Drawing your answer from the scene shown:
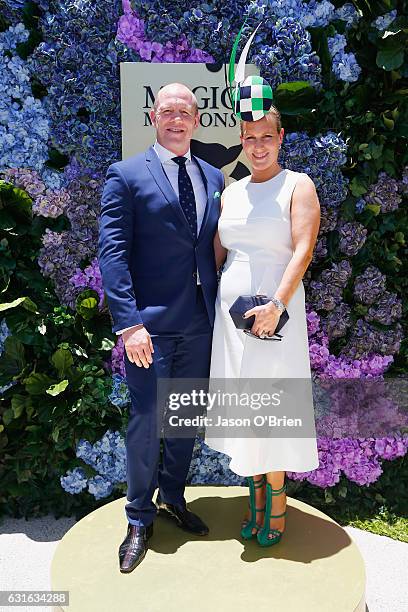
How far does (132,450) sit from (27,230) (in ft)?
5.55

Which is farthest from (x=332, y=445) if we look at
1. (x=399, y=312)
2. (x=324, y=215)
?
(x=324, y=215)

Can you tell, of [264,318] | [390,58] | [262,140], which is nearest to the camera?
[264,318]

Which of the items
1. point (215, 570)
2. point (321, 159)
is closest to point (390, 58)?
point (321, 159)

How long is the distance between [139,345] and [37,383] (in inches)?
52.1

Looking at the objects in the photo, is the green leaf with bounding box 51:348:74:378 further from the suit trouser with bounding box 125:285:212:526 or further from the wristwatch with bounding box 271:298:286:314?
the wristwatch with bounding box 271:298:286:314

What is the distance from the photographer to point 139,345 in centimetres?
273

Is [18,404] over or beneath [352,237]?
beneath

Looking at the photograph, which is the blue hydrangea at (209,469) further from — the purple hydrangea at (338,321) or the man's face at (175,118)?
the man's face at (175,118)

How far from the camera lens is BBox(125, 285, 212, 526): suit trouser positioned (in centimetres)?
288

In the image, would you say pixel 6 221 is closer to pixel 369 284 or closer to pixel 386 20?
pixel 369 284

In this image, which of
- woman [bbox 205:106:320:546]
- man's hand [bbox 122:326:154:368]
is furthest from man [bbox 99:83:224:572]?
woman [bbox 205:106:320:546]

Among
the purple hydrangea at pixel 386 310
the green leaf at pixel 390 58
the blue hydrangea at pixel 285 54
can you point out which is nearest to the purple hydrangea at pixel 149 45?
the blue hydrangea at pixel 285 54

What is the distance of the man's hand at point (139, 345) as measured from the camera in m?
2.73

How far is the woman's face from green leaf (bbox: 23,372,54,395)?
1.89 meters
